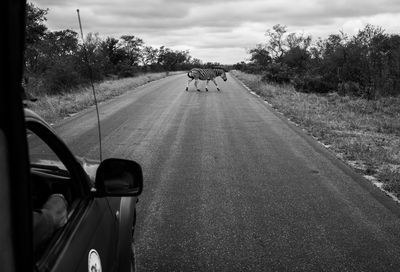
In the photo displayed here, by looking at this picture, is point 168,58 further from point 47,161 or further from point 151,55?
point 47,161

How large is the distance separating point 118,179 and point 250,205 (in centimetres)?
352

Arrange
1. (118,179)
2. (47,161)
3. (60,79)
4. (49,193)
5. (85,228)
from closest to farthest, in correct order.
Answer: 1. (85,228)
2. (118,179)
3. (49,193)
4. (47,161)
5. (60,79)

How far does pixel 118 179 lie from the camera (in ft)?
7.23

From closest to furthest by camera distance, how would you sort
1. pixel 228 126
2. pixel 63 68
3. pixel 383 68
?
pixel 228 126
pixel 383 68
pixel 63 68

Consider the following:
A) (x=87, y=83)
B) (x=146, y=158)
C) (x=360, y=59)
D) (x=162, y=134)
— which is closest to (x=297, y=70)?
(x=360, y=59)

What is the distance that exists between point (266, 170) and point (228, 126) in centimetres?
468

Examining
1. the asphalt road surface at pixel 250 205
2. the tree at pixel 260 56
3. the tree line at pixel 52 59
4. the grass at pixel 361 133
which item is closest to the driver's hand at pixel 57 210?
the asphalt road surface at pixel 250 205

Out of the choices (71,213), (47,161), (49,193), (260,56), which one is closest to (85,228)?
(71,213)

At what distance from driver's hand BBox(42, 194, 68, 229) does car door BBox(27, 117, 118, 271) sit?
31 mm

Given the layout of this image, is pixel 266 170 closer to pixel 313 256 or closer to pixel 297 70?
pixel 313 256

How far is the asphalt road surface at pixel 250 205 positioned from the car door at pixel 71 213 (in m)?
1.65

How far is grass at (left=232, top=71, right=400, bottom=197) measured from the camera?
747 cm

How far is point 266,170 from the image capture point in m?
7.20

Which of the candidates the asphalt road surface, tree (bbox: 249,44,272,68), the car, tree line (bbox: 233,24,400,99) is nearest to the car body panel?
the car
